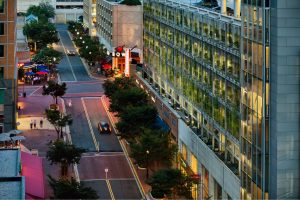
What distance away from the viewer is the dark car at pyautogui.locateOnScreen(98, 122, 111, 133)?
86.9 meters

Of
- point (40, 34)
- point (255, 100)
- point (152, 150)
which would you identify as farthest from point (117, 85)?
point (40, 34)

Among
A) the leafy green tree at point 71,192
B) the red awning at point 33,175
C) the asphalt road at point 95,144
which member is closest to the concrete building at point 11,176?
the red awning at point 33,175

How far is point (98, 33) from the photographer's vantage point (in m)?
168

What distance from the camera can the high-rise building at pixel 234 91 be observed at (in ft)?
138

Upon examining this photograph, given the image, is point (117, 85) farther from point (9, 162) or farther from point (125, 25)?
point (9, 162)

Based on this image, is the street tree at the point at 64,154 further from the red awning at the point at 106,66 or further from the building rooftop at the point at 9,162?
the red awning at the point at 106,66

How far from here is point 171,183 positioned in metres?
56.8

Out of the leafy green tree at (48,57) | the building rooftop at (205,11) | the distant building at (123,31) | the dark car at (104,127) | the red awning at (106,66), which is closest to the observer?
the building rooftop at (205,11)

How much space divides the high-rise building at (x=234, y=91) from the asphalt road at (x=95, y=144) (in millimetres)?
6621

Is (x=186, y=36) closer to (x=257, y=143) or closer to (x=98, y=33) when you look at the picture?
(x=257, y=143)

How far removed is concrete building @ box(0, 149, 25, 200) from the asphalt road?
8.20 m

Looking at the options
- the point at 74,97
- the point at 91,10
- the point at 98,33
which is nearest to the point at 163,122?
the point at 74,97

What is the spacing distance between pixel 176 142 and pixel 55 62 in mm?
71368

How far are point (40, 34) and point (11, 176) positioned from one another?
120 metres
